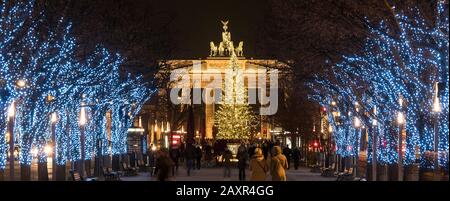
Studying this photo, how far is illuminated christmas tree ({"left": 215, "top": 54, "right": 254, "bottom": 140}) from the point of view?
10650cm

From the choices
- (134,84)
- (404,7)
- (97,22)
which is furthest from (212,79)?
(404,7)

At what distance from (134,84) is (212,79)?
105899mm

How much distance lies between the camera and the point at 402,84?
3162 cm

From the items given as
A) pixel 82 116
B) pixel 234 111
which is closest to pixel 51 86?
pixel 82 116

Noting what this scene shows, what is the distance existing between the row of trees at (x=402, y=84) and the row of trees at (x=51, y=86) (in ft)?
29.8

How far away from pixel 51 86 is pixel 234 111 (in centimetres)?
7222

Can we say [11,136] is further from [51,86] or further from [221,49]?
[221,49]

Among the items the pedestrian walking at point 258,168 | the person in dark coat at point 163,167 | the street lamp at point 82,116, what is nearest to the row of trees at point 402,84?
the pedestrian walking at point 258,168

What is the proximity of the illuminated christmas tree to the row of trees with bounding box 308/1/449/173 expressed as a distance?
60941mm

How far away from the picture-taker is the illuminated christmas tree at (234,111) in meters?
106

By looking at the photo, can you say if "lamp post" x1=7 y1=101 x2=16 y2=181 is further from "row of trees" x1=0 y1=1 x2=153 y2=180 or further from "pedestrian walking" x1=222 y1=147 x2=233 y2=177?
"pedestrian walking" x1=222 y1=147 x2=233 y2=177

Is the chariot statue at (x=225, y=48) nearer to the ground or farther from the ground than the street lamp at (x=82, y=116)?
farther from the ground

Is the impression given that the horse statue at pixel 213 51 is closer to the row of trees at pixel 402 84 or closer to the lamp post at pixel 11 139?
the row of trees at pixel 402 84
